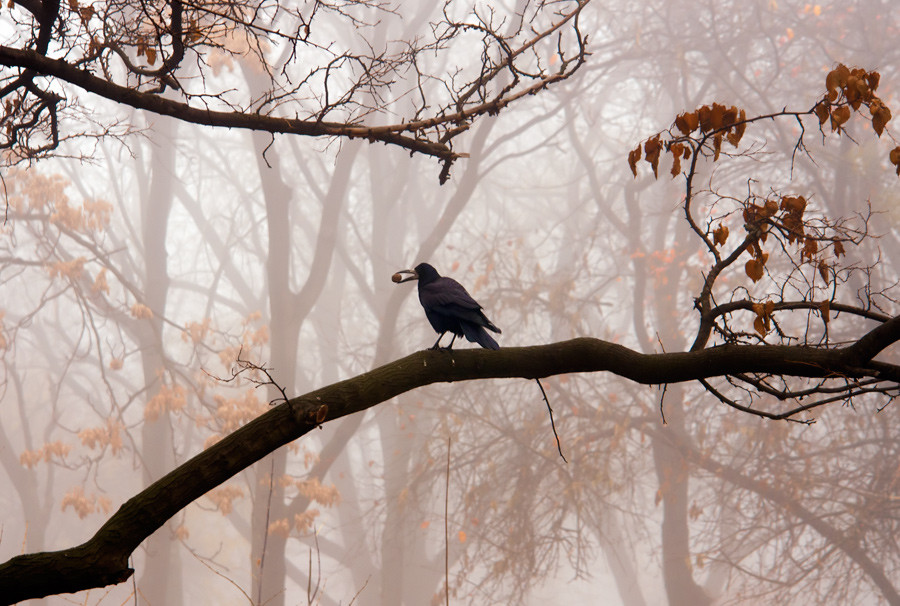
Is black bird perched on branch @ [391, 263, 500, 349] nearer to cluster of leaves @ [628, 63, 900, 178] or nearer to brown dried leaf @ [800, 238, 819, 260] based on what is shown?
cluster of leaves @ [628, 63, 900, 178]

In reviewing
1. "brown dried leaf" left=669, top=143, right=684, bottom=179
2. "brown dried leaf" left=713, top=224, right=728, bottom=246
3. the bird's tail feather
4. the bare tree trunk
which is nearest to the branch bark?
the bird's tail feather

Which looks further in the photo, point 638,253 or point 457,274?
point 457,274

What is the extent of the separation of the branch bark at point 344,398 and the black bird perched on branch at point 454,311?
158 mm

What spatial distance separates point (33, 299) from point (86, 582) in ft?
72.5

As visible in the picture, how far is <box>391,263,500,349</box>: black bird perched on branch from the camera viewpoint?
3.21 meters

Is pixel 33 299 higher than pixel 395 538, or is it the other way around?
pixel 33 299

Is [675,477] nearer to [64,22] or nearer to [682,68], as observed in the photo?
[682,68]

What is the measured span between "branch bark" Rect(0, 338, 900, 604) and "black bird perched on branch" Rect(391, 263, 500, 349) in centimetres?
16

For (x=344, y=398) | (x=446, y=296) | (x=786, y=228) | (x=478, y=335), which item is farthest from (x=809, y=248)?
(x=344, y=398)

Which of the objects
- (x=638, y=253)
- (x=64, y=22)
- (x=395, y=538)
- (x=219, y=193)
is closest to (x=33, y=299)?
(x=219, y=193)

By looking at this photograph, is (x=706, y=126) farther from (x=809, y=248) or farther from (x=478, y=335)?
(x=478, y=335)

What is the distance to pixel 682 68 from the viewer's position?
40.4 feet

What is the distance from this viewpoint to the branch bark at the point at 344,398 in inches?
88.6

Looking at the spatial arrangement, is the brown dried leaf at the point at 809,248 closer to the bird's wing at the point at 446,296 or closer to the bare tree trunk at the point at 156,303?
the bird's wing at the point at 446,296
